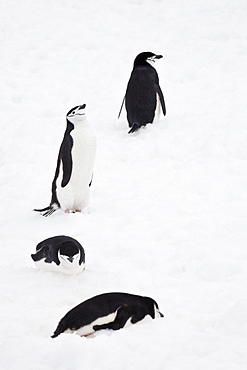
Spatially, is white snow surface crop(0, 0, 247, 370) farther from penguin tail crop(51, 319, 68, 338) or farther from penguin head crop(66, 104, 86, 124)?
penguin head crop(66, 104, 86, 124)

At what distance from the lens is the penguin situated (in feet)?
16.1

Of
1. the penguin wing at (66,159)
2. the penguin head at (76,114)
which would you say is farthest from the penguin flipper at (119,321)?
the penguin head at (76,114)

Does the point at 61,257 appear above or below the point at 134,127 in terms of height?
above

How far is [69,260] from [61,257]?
0.05 meters

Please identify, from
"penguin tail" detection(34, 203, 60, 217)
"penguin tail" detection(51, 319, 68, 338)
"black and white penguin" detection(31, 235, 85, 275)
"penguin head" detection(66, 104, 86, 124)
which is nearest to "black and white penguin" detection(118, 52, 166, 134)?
"penguin head" detection(66, 104, 86, 124)

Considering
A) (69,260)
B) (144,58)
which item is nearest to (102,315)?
(69,260)

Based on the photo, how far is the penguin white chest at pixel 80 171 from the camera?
492cm

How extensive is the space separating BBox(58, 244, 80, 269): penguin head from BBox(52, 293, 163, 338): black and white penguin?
0.73 metres

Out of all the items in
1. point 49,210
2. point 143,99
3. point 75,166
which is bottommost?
point 49,210

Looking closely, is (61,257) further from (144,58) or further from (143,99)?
(144,58)

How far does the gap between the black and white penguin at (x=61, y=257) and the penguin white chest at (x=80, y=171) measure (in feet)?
3.88

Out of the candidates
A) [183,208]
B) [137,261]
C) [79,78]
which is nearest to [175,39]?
[79,78]

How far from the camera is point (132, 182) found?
5539mm

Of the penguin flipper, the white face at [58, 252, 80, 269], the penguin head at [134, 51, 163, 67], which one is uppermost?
the penguin flipper
